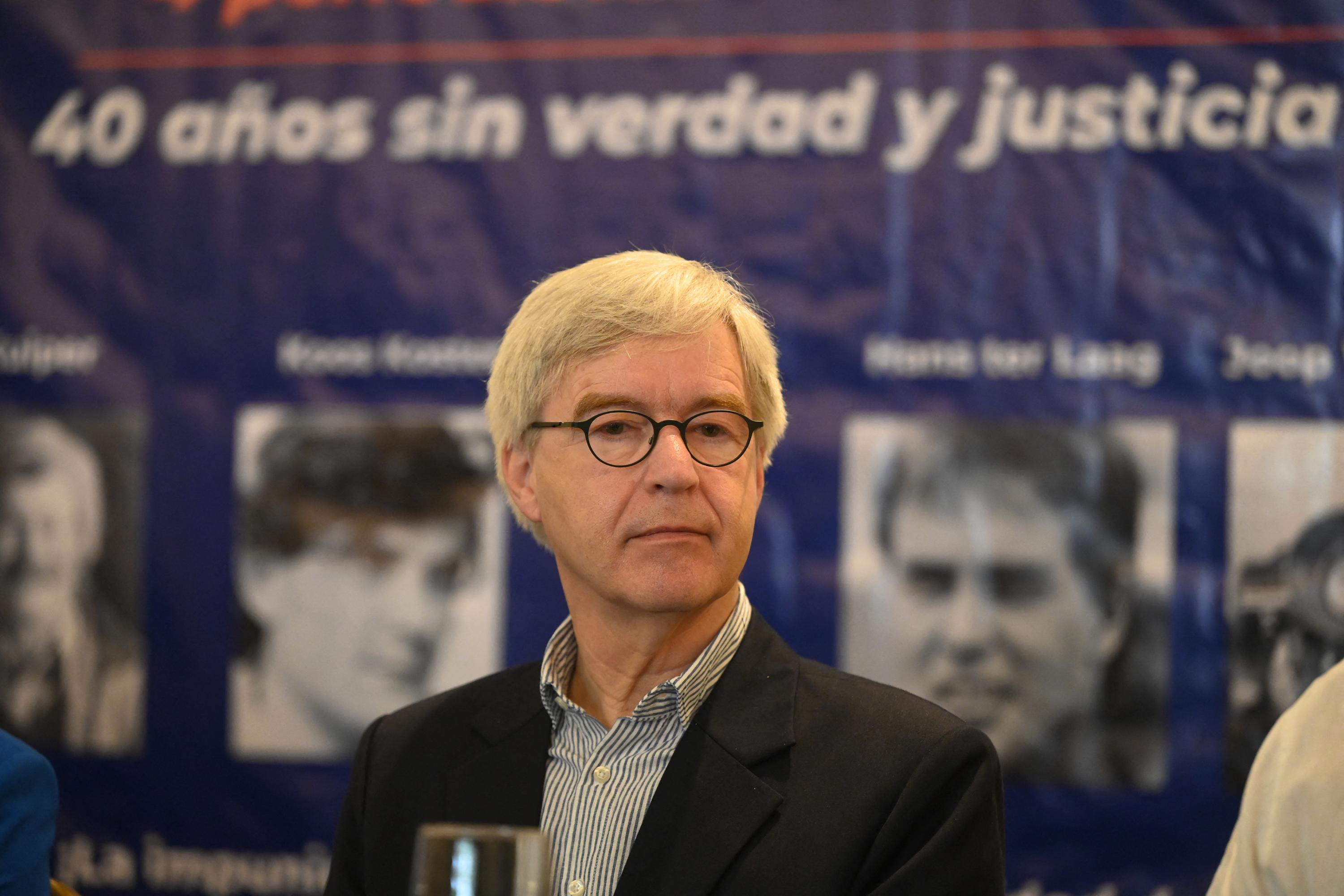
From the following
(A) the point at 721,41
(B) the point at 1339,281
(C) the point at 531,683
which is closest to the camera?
(C) the point at 531,683

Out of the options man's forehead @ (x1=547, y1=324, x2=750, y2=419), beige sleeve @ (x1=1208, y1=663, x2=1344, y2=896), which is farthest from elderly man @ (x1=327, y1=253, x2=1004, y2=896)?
beige sleeve @ (x1=1208, y1=663, x2=1344, y2=896)

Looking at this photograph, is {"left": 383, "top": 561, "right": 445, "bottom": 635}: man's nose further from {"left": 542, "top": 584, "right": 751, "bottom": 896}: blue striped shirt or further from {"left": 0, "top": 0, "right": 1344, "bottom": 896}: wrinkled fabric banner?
{"left": 542, "top": 584, "right": 751, "bottom": 896}: blue striped shirt

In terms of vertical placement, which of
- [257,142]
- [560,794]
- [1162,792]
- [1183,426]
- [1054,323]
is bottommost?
[1162,792]

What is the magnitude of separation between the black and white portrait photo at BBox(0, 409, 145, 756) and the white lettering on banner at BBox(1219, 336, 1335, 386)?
2231mm

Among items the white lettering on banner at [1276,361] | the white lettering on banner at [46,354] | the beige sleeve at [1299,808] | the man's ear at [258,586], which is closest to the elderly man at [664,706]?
the beige sleeve at [1299,808]

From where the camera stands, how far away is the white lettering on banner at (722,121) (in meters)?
2.60

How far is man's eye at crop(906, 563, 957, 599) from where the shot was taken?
8.27 ft

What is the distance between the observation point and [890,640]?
8.33ft

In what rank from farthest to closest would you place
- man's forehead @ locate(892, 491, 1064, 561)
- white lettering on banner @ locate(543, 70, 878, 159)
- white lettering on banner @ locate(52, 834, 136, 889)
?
white lettering on banner @ locate(52, 834, 136, 889) < white lettering on banner @ locate(543, 70, 878, 159) < man's forehead @ locate(892, 491, 1064, 561)

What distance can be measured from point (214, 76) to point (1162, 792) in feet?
8.01

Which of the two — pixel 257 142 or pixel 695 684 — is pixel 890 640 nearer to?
pixel 695 684

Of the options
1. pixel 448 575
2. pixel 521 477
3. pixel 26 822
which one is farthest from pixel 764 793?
pixel 448 575

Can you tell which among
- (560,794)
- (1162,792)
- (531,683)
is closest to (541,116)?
(531,683)

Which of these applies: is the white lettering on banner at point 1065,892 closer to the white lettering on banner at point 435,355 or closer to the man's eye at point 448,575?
the man's eye at point 448,575
